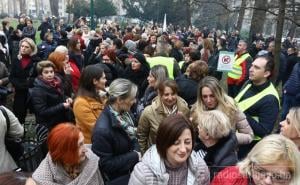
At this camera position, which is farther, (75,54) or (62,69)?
(75,54)

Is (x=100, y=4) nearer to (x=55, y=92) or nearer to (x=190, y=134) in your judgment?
(x=55, y=92)

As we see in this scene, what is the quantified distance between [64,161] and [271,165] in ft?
4.42

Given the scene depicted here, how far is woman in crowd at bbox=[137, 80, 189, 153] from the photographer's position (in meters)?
4.06

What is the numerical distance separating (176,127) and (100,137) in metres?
0.82

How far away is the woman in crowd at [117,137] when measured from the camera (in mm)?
3129

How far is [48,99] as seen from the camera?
15.4ft

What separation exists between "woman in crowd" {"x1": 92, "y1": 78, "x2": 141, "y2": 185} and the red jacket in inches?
29.8

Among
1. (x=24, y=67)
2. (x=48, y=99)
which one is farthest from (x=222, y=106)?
(x=24, y=67)

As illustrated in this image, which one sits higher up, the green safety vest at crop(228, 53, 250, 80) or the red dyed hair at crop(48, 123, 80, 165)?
the red dyed hair at crop(48, 123, 80, 165)

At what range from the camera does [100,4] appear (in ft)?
126

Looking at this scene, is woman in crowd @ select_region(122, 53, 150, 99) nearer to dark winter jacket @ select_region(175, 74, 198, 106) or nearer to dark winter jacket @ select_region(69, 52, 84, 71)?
dark winter jacket @ select_region(69, 52, 84, 71)

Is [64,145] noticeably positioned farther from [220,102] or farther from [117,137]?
[220,102]

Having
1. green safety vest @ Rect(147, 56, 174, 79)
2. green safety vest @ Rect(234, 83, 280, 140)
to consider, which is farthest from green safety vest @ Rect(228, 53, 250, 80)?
green safety vest @ Rect(234, 83, 280, 140)

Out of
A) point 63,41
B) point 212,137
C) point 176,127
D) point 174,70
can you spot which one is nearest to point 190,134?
point 176,127
